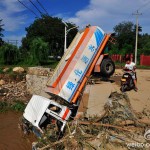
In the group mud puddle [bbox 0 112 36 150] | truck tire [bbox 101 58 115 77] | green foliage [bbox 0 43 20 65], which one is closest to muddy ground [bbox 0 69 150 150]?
mud puddle [bbox 0 112 36 150]

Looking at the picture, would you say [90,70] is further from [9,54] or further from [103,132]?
[9,54]

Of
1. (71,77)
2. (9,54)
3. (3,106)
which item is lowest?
(3,106)

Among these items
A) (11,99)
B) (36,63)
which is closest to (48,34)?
(36,63)

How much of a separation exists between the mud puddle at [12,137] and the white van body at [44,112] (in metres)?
1.06

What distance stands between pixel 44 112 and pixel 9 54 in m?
23.0

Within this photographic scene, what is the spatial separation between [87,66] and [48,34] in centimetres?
4939

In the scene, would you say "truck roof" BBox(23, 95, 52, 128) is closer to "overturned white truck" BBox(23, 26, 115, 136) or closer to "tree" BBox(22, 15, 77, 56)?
"overturned white truck" BBox(23, 26, 115, 136)

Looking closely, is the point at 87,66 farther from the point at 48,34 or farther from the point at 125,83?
the point at 48,34

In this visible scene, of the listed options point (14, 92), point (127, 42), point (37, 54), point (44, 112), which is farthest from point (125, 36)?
point (44, 112)

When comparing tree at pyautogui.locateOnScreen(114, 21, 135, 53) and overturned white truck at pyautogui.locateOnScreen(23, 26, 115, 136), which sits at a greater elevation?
tree at pyautogui.locateOnScreen(114, 21, 135, 53)

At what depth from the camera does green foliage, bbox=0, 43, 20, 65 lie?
97.8 feet

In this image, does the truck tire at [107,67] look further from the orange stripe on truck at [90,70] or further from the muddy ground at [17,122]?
the muddy ground at [17,122]

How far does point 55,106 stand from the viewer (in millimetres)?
8922

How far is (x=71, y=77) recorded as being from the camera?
11.1 meters
